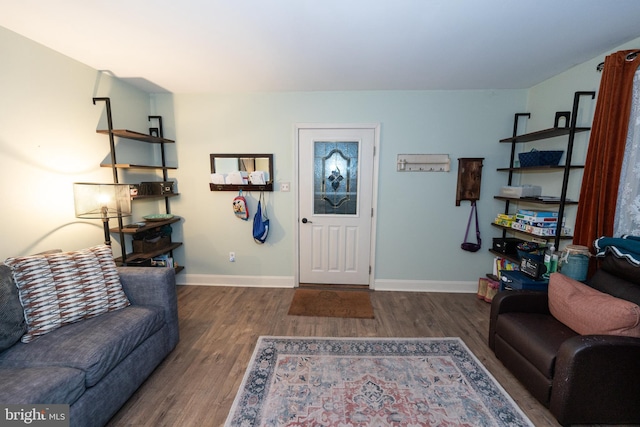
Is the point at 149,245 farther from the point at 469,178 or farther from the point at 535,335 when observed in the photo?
the point at 469,178

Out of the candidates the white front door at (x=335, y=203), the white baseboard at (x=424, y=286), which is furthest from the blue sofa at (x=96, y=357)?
the white baseboard at (x=424, y=286)

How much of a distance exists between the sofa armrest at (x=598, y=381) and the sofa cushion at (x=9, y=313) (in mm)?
3014

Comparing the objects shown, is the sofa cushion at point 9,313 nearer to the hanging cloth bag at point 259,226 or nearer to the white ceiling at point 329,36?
the white ceiling at point 329,36

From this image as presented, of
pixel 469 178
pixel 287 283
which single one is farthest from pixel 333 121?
pixel 287 283

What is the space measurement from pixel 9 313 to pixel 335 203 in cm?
273

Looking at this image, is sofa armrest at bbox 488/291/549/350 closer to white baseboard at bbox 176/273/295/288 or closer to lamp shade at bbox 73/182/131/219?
white baseboard at bbox 176/273/295/288

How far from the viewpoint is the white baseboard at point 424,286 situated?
324 cm

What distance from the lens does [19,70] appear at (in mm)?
1849

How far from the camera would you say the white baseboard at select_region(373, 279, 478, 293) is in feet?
10.6

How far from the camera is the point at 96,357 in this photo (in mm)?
1363

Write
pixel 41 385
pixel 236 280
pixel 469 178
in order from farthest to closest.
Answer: pixel 236 280 < pixel 469 178 < pixel 41 385

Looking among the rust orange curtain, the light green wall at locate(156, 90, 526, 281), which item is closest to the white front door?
the light green wall at locate(156, 90, 526, 281)

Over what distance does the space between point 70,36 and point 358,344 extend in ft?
10.6

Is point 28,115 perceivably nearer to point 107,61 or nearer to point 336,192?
point 107,61
